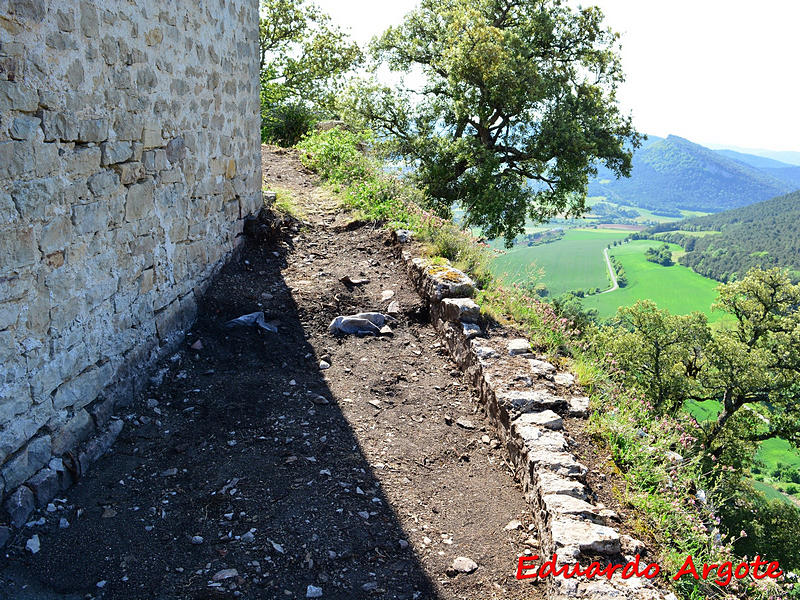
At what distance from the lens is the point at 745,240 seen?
203 ft

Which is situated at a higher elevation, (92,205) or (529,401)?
(92,205)

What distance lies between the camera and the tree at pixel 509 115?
1326 cm

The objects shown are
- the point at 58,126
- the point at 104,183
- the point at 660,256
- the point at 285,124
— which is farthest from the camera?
the point at 660,256

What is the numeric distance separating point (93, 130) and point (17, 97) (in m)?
0.68

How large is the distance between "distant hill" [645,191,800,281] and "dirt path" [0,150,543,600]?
4350 cm

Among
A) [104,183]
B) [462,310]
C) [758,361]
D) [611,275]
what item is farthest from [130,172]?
[611,275]

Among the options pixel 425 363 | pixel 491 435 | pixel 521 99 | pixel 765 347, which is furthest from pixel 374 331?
pixel 765 347

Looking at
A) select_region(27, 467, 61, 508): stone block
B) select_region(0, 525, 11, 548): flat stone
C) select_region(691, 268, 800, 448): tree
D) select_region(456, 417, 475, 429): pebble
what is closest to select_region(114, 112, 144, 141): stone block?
select_region(27, 467, 61, 508): stone block

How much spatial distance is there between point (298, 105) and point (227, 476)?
12861 millimetres

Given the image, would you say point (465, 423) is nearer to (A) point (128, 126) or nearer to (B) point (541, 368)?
(B) point (541, 368)

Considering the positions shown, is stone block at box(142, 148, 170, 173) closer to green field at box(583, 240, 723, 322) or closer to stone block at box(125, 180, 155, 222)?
stone block at box(125, 180, 155, 222)

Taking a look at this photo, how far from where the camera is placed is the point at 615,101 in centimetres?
1547

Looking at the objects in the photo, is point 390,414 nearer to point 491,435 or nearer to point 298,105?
point 491,435

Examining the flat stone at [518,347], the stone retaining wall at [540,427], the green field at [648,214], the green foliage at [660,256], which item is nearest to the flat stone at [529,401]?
the stone retaining wall at [540,427]
